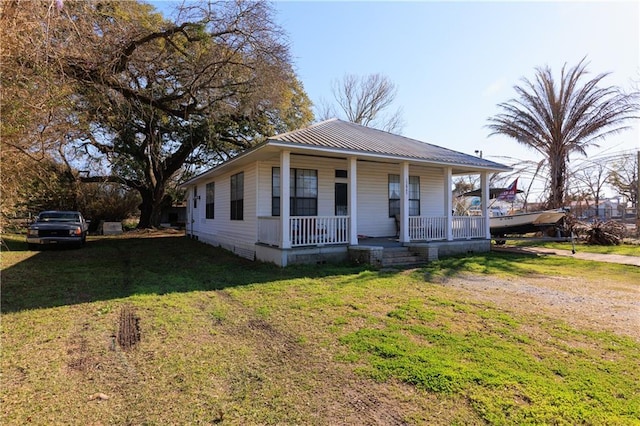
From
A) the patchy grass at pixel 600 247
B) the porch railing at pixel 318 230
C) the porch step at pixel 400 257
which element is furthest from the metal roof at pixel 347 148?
the patchy grass at pixel 600 247

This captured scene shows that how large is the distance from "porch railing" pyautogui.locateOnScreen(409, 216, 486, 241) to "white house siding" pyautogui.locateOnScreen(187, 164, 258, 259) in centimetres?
510

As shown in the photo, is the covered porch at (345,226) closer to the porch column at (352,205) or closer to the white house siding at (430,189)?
the porch column at (352,205)

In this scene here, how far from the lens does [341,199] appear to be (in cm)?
1190

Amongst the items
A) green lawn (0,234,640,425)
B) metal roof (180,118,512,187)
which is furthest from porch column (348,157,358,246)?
green lawn (0,234,640,425)

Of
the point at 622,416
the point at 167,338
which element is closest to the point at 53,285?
the point at 167,338

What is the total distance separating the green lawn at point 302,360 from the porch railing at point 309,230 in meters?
2.61

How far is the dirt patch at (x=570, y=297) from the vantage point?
4.90 meters

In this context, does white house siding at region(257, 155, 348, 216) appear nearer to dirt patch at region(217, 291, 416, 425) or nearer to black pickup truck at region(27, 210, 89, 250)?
dirt patch at region(217, 291, 416, 425)

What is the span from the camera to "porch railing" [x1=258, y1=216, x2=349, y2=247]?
360 inches

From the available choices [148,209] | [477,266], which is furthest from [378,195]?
[148,209]

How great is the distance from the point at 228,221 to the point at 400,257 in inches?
263

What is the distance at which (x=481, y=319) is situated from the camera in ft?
16.0

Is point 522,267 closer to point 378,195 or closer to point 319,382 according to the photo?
point 378,195

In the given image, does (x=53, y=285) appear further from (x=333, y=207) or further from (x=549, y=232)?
(x=549, y=232)
